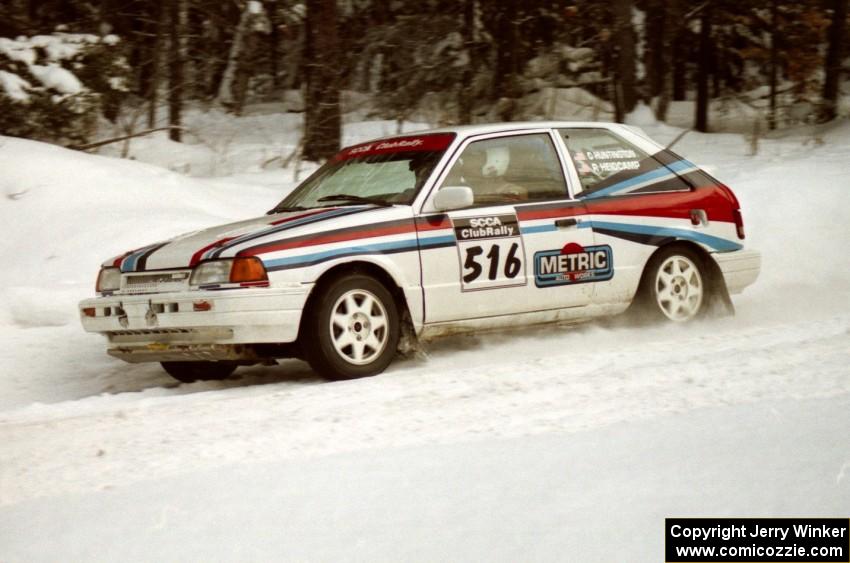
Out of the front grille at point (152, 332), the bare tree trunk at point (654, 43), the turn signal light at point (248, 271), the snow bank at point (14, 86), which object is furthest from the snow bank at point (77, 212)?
the bare tree trunk at point (654, 43)

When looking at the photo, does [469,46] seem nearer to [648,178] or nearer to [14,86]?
[14,86]

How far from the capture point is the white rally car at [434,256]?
6.68 m

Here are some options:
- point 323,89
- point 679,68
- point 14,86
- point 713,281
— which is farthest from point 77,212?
point 679,68

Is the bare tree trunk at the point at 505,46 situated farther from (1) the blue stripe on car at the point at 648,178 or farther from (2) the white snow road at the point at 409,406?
(2) the white snow road at the point at 409,406

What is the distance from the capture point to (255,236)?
679 cm

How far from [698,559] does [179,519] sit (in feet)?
5.60

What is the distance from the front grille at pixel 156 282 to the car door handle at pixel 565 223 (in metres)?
2.34

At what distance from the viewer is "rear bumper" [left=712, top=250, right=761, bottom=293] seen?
845 centimetres

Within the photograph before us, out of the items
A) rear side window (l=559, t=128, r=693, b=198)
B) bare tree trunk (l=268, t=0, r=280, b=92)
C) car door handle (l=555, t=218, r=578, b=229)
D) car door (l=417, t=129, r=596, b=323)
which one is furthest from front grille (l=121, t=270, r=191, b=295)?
bare tree trunk (l=268, t=0, r=280, b=92)

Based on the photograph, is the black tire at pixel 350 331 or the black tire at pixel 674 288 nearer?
the black tire at pixel 350 331

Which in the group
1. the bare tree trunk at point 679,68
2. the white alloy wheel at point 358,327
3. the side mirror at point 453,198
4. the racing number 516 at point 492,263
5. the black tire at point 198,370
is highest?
the bare tree trunk at point 679,68

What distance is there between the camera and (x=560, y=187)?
778 centimetres

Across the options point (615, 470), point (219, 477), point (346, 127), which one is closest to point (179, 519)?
point (219, 477)

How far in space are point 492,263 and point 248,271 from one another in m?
1.55
